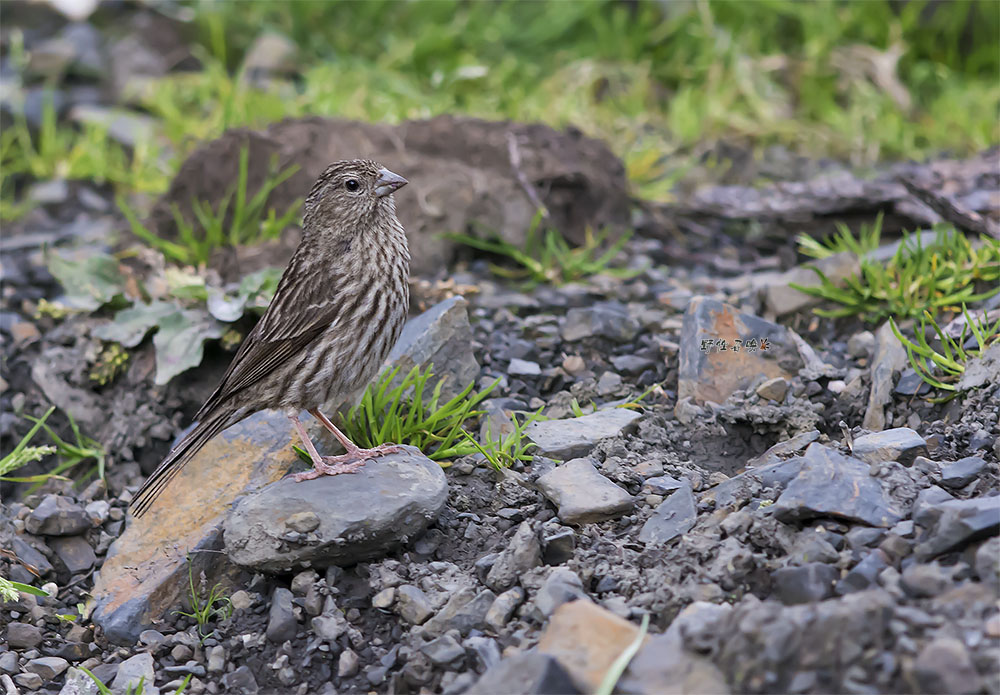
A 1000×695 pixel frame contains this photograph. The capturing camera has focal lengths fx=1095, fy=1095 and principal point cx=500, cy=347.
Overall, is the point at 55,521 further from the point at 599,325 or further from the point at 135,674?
the point at 599,325

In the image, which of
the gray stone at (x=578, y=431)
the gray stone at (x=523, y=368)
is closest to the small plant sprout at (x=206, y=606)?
the gray stone at (x=578, y=431)

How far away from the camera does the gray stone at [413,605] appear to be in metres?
3.60

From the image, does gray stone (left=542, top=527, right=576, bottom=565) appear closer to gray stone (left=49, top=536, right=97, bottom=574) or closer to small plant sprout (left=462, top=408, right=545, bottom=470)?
small plant sprout (left=462, top=408, right=545, bottom=470)

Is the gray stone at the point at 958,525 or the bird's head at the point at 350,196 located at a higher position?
the bird's head at the point at 350,196

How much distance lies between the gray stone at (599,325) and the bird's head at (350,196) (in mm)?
1102

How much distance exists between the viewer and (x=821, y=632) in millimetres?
2795

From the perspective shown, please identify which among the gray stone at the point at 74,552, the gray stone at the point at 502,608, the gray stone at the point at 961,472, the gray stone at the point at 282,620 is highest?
the gray stone at the point at 961,472

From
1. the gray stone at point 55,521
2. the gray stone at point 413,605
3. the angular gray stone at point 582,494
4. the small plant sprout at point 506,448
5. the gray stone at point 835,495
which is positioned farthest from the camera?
the gray stone at point 55,521

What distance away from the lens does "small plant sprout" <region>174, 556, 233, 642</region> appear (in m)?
3.95

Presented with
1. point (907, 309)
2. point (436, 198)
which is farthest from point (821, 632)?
point (436, 198)

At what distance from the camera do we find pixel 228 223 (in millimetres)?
6219

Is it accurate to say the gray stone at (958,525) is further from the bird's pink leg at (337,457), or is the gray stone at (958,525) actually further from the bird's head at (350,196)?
the bird's head at (350,196)

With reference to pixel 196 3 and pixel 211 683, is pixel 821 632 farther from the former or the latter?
pixel 196 3

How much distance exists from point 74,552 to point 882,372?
3426 mm
